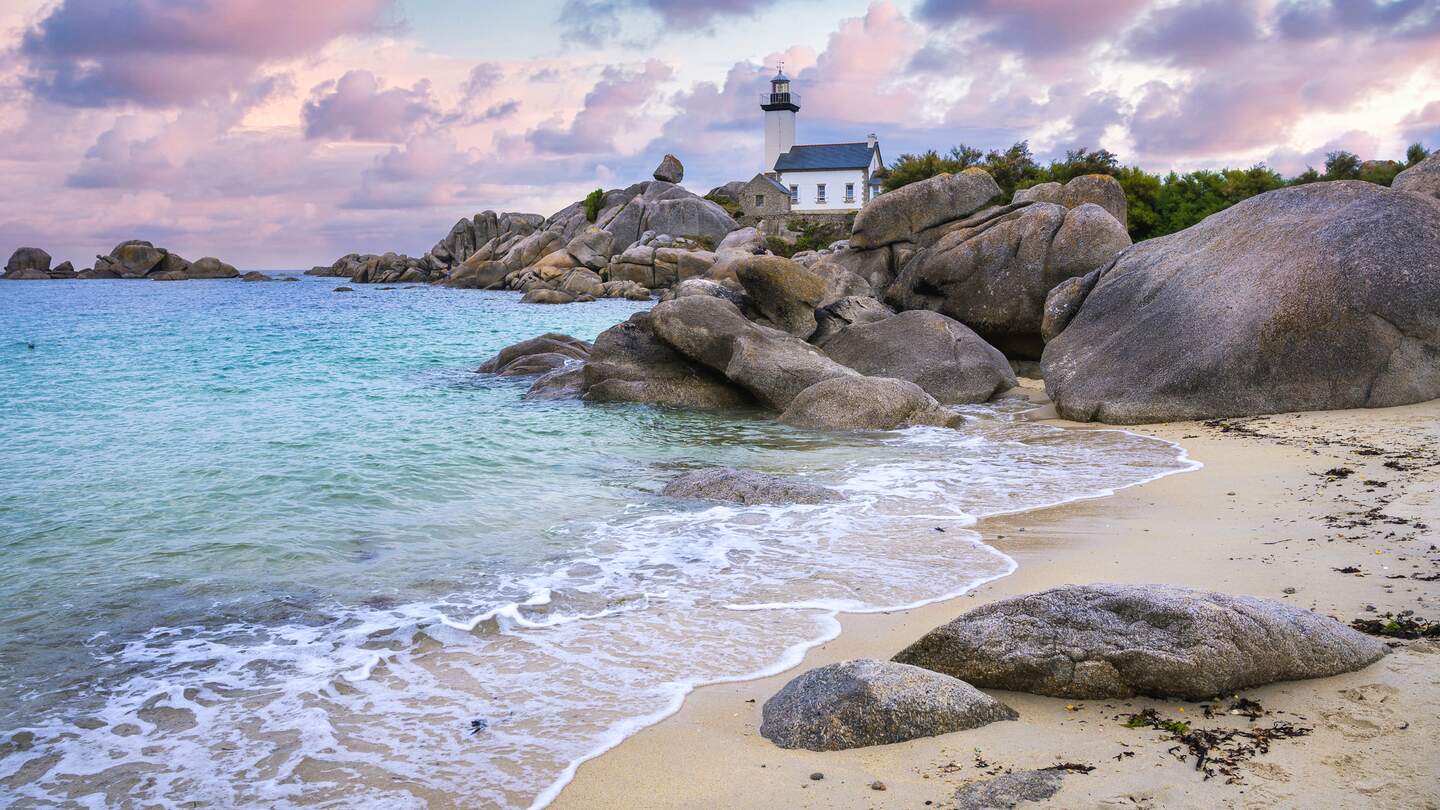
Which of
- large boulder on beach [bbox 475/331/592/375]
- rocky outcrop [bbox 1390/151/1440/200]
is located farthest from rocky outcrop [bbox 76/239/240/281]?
rocky outcrop [bbox 1390/151/1440/200]

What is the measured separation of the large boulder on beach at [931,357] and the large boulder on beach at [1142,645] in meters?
12.0

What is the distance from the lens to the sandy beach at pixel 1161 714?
3471 mm

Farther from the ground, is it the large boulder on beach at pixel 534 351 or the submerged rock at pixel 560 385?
the large boulder on beach at pixel 534 351

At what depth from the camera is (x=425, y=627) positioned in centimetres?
618

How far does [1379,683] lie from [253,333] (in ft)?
124

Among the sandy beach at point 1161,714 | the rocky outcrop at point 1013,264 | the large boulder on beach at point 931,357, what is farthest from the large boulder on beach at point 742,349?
the sandy beach at point 1161,714

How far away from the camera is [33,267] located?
117 metres

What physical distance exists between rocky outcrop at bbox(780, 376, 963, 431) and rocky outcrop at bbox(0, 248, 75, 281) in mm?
130002

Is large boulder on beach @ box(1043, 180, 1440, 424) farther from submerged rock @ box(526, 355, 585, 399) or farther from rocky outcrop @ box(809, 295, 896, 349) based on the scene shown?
submerged rock @ box(526, 355, 585, 399)

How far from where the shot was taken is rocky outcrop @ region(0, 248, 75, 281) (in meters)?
117

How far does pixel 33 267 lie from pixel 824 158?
10011 centimetres

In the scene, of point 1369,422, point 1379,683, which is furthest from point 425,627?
point 1369,422

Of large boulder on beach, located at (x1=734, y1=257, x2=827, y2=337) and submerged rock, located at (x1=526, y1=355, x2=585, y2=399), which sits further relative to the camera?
large boulder on beach, located at (x1=734, y1=257, x2=827, y2=337)

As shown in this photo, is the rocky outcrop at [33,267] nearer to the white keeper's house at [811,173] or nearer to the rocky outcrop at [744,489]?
the white keeper's house at [811,173]
